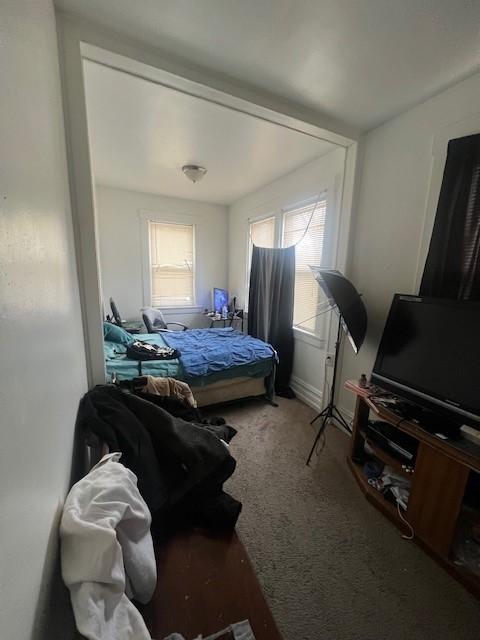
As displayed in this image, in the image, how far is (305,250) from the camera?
296cm

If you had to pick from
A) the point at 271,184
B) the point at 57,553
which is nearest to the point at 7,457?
the point at 57,553

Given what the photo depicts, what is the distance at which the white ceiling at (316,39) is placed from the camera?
1.16 meters

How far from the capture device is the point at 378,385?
1.76 meters

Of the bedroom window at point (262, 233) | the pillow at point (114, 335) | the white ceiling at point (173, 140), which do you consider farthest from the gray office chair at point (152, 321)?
the white ceiling at point (173, 140)

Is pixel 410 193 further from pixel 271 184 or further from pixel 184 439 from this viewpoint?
pixel 184 439

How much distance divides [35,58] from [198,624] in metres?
1.79

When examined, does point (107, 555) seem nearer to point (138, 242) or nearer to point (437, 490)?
point (437, 490)

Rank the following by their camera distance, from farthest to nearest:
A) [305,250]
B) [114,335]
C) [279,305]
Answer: [279,305], [305,250], [114,335]

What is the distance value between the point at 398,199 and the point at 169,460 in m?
2.32

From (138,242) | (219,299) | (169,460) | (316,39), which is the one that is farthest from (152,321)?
(316,39)

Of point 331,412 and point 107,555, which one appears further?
point 331,412

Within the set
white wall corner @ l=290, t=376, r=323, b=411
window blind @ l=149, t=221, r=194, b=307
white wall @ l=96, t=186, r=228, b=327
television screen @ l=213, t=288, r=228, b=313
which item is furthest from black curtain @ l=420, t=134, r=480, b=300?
window blind @ l=149, t=221, r=194, b=307

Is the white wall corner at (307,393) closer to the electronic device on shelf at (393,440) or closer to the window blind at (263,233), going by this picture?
the electronic device on shelf at (393,440)

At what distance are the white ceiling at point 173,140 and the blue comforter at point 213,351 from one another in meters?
2.01
